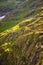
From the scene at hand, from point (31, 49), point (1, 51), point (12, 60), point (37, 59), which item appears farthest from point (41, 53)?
point (1, 51)

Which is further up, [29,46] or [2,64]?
[29,46]

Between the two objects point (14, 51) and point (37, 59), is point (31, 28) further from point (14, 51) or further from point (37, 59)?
point (37, 59)

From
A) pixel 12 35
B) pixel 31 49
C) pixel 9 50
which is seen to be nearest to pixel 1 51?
pixel 9 50

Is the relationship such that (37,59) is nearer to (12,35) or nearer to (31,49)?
(31,49)

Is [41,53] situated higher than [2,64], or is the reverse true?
[41,53]

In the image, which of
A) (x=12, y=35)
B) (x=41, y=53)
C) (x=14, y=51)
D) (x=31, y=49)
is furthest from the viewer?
(x=12, y=35)

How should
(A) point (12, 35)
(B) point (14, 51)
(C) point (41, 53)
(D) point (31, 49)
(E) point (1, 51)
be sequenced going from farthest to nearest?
(A) point (12, 35), (E) point (1, 51), (B) point (14, 51), (D) point (31, 49), (C) point (41, 53)

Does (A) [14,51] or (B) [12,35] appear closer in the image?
(A) [14,51]

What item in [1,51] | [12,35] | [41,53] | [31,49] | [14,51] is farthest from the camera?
[12,35]

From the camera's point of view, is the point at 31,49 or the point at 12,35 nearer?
the point at 31,49
